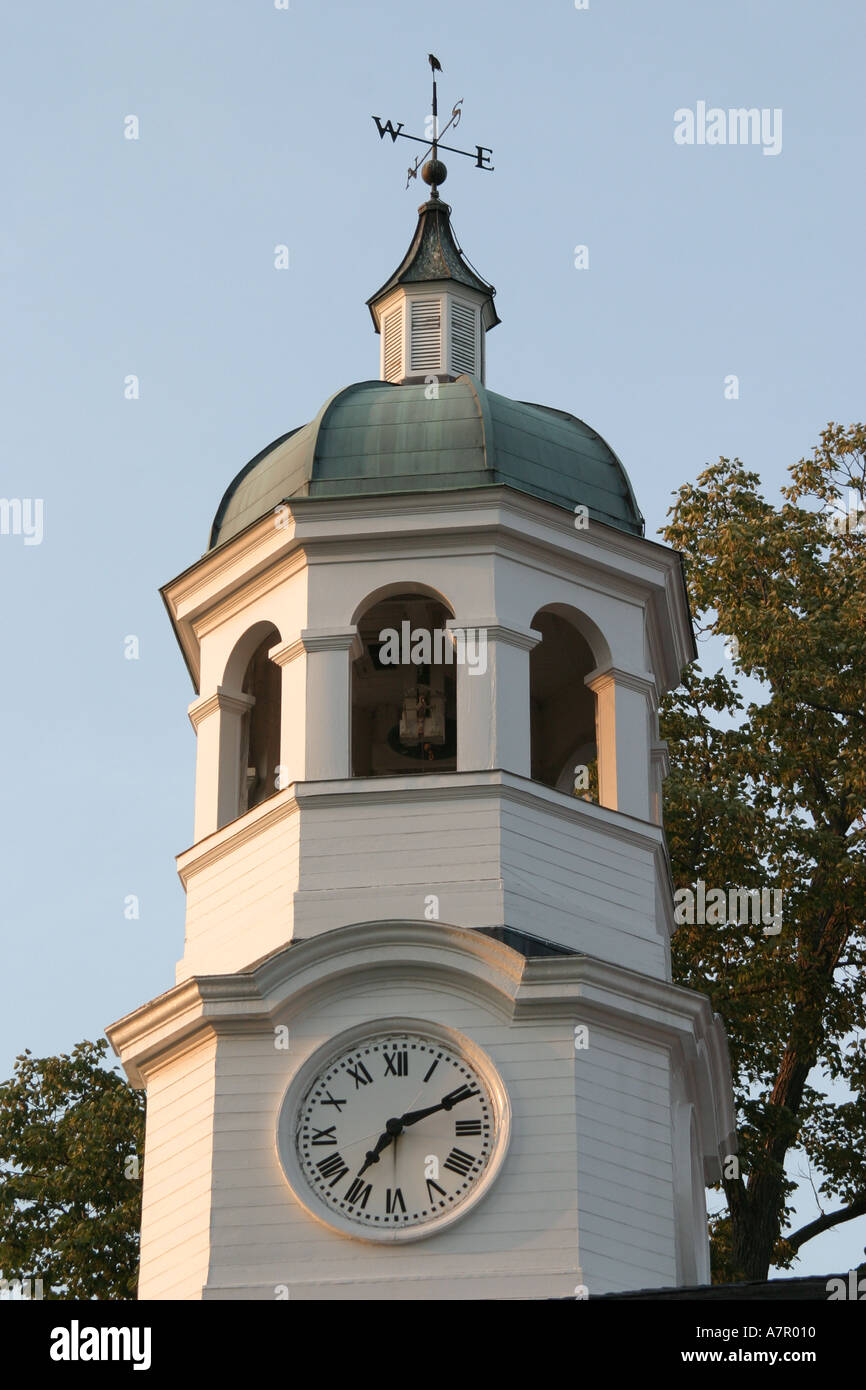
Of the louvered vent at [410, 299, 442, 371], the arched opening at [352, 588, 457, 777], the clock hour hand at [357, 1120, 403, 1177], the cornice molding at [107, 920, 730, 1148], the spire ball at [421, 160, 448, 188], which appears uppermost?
the spire ball at [421, 160, 448, 188]

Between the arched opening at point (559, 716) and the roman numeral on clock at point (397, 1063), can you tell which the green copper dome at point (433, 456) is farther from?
the roman numeral on clock at point (397, 1063)

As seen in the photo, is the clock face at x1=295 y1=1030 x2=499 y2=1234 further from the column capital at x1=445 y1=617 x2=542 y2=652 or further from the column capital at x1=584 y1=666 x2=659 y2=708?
the column capital at x1=584 y1=666 x2=659 y2=708

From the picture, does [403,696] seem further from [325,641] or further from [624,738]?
[624,738]

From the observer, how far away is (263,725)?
24375mm

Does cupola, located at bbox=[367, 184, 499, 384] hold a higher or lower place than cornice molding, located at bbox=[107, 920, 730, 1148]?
higher

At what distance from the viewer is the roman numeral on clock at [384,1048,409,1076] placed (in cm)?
2017

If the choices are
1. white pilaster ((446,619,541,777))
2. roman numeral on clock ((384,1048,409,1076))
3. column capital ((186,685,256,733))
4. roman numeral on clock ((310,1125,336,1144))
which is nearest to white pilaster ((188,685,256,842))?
column capital ((186,685,256,733))

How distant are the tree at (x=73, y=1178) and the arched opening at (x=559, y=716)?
18.5 feet

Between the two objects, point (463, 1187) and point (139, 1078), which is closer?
point (463, 1187)

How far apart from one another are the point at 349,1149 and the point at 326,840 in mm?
2397

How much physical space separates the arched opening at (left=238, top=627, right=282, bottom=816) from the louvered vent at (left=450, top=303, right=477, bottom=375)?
119 inches

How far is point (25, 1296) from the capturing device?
28.1 m
